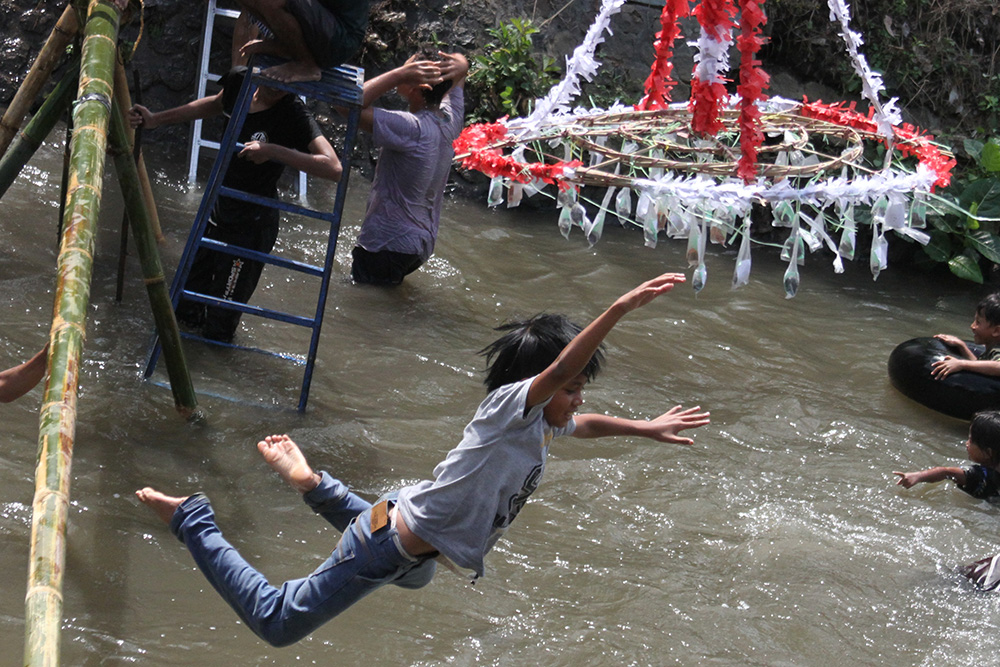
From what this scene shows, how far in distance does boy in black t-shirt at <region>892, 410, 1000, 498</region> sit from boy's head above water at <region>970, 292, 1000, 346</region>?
1.39m

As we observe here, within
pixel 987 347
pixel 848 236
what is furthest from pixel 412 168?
pixel 987 347

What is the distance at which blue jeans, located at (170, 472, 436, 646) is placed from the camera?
9.35 ft

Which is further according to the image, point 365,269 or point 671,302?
point 671,302

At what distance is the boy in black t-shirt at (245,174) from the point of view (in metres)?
5.12

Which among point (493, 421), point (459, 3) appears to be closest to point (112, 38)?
point (493, 421)

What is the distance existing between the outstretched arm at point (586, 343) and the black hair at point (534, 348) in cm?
17

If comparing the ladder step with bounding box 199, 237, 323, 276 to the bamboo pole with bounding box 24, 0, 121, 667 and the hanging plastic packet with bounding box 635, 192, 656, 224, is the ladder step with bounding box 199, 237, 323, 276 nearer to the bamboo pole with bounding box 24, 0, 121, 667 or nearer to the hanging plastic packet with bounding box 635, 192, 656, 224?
the bamboo pole with bounding box 24, 0, 121, 667

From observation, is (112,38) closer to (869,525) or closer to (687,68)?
(869,525)

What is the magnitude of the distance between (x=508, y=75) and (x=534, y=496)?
231 inches

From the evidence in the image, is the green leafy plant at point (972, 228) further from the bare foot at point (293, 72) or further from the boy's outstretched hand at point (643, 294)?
the boy's outstretched hand at point (643, 294)

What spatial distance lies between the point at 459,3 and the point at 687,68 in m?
2.44

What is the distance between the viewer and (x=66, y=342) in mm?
2639

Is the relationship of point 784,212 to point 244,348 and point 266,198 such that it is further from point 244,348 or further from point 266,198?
point 244,348

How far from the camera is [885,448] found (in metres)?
5.93
